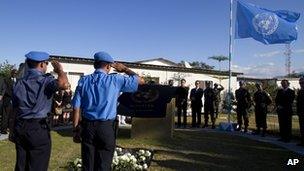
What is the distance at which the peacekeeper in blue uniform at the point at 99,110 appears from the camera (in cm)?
570

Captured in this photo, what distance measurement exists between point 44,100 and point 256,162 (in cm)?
595

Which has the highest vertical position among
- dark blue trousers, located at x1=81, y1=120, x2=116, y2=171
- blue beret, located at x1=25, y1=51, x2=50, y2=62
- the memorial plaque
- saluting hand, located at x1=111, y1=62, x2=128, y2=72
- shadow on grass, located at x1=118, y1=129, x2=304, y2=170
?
blue beret, located at x1=25, y1=51, x2=50, y2=62

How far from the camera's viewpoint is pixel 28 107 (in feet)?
17.9

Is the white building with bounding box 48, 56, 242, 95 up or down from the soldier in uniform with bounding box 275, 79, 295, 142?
up

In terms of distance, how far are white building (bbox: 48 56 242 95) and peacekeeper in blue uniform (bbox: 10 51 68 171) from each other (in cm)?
2526

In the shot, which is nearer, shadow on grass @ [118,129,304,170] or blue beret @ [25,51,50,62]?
blue beret @ [25,51,50,62]

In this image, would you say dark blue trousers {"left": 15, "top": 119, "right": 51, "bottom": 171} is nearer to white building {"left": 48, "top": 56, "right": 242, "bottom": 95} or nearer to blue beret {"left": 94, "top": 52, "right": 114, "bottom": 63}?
blue beret {"left": 94, "top": 52, "right": 114, "bottom": 63}

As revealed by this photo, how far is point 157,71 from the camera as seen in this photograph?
34.8 meters

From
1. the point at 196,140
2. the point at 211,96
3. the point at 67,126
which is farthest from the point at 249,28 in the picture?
the point at 67,126

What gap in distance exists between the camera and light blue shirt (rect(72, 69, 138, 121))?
5.76 meters

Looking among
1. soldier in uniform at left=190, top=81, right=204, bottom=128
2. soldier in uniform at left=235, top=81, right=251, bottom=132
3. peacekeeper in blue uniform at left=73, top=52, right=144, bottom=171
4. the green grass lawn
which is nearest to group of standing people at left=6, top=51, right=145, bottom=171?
peacekeeper in blue uniform at left=73, top=52, right=144, bottom=171

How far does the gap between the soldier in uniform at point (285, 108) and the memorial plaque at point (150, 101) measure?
3.40 m

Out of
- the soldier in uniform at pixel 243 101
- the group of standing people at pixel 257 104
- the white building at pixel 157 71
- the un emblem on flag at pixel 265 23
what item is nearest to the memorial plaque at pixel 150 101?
the group of standing people at pixel 257 104

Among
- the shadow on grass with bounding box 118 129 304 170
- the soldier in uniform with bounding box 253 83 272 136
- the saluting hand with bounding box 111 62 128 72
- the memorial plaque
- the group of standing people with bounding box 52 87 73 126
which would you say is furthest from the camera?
the group of standing people with bounding box 52 87 73 126
